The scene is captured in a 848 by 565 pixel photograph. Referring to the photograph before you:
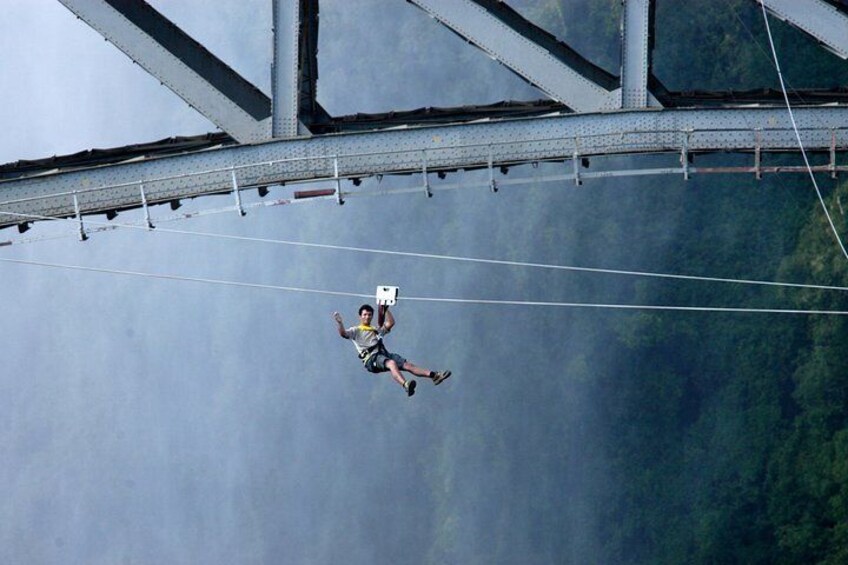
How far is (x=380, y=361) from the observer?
850 inches

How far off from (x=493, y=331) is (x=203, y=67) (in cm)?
5455

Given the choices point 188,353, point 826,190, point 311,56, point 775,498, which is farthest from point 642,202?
point 311,56

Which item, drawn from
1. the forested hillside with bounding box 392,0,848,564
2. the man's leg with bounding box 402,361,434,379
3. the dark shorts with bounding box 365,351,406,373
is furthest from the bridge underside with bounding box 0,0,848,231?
the forested hillside with bounding box 392,0,848,564

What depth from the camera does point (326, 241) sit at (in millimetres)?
75500

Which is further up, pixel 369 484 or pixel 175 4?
pixel 175 4

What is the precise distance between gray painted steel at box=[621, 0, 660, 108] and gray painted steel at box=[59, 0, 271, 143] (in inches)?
178

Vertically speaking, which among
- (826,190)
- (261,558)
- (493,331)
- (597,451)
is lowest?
(261,558)

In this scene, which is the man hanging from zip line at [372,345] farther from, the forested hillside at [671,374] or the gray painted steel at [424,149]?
the forested hillside at [671,374]

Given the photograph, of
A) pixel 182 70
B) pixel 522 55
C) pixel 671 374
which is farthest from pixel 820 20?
pixel 671 374

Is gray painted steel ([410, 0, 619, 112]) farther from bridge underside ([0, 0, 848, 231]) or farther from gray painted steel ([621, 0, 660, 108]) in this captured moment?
gray painted steel ([621, 0, 660, 108])

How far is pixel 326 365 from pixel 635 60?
55.9m

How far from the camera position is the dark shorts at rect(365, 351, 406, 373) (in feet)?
70.6

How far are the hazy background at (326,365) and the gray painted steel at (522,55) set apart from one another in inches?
1912

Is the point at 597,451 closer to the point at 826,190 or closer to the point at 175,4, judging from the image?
the point at 826,190
